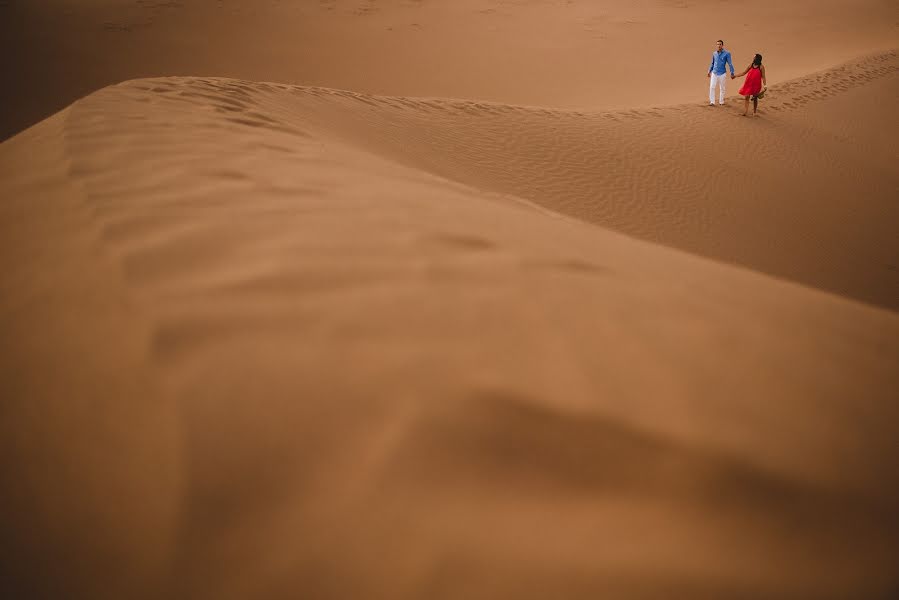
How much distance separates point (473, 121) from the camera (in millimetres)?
6629

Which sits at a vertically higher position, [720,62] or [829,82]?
[720,62]

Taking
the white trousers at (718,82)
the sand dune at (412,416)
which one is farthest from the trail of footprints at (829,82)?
the sand dune at (412,416)

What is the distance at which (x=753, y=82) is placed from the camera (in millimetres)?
8703

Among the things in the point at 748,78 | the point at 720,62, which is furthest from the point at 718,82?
the point at 748,78

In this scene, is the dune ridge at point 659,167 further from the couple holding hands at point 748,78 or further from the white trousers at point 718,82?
the white trousers at point 718,82

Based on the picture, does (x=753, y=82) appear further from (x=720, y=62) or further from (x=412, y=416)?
(x=412, y=416)

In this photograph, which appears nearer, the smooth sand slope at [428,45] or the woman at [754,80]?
the woman at [754,80]

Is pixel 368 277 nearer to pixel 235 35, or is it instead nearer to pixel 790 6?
pixel 235 35

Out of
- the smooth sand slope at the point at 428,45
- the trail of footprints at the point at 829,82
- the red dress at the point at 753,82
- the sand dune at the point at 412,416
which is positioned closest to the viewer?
the sand dune at the point at 412,416

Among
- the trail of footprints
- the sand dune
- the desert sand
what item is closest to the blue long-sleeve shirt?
the trail of footprints

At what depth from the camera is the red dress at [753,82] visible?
8.56 meters

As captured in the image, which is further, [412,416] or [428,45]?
[428,45]

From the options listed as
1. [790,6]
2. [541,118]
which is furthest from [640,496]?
[790,6]

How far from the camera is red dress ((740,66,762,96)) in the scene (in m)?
8.56
